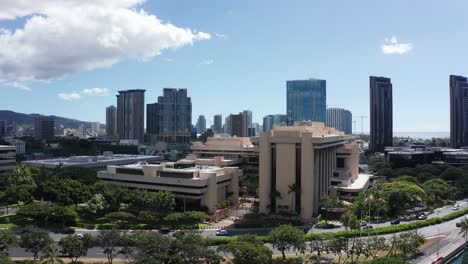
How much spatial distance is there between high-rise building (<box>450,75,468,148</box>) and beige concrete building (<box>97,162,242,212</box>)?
389 feet

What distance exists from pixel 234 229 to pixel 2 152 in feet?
181

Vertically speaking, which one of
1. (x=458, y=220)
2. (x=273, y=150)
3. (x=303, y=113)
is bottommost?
(x=458, y=220)

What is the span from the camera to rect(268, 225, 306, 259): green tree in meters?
35.9

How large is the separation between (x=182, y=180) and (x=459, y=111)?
132m

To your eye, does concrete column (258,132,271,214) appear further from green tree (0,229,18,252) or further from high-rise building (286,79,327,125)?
high-rise building (286,79,327,125)

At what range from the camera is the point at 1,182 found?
72.6m

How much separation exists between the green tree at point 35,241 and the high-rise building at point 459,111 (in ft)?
495

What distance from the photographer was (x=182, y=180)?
55688mm

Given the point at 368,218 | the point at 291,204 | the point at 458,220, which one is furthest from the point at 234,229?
the point at 458,220

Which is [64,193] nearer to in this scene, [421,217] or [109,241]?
[109,241]

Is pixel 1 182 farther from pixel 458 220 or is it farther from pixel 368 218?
pixel 458 220

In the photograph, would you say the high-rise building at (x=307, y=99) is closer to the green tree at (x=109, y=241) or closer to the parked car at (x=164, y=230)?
the parked car at (x=164, y=230)

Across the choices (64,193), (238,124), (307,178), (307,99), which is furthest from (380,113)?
(64,193)

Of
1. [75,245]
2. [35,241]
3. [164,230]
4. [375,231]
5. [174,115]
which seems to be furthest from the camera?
[174,115]
